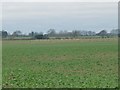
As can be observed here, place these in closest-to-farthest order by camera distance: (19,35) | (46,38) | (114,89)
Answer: (114,89) < (19,35) < (46,38)

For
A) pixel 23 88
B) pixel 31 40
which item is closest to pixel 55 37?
pixel 31 40

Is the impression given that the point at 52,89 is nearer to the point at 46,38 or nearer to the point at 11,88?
the point at 11,88

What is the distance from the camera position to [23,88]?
11320mm

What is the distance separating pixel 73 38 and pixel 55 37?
9066mm

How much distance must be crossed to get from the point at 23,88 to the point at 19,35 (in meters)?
101

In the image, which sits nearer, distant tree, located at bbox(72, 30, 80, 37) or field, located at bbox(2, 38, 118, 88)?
field, located at bbox(2, 38, 118, 88)

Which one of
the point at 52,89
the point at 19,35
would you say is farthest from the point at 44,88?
the point at 19,35

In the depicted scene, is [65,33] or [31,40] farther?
[65,33]

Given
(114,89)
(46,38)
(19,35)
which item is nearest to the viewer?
(114,89)

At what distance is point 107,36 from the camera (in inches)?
5123

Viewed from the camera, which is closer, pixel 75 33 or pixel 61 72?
pixel 61 72

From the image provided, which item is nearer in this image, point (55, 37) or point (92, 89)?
point (92, 89)

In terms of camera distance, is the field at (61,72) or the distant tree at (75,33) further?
the distant tree at (75,33)

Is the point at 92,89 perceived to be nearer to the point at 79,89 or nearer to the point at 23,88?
the point at 79,89
